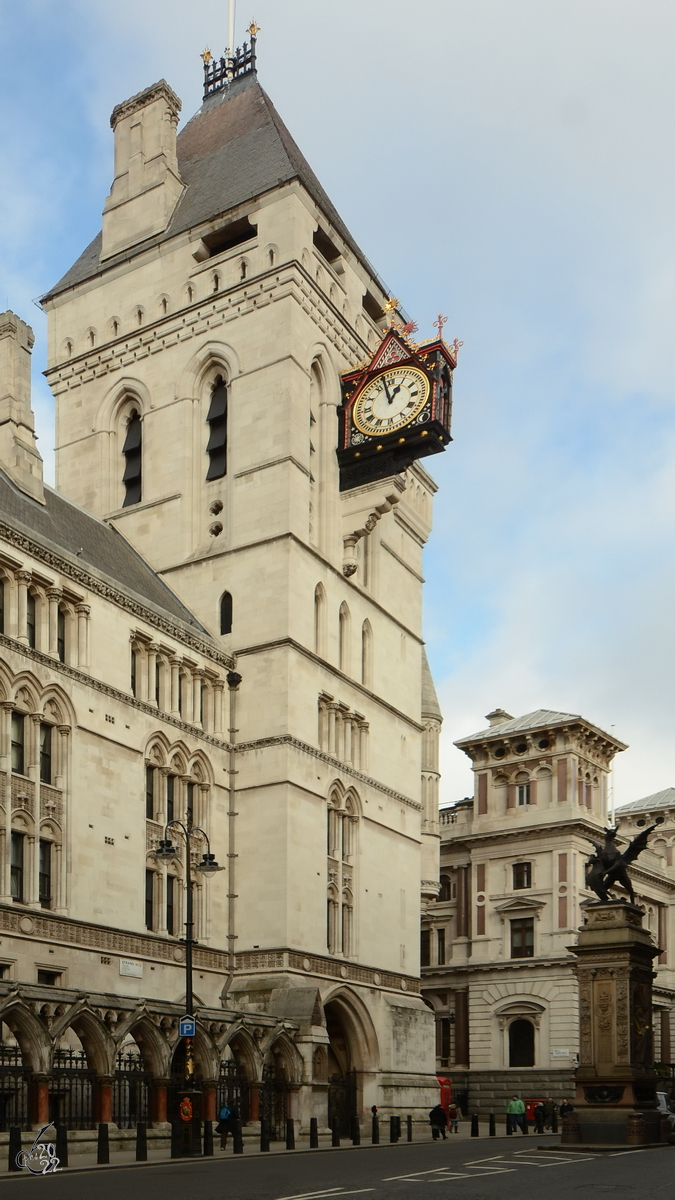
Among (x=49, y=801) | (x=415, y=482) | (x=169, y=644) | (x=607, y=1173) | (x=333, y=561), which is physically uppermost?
(x=415, y=482)

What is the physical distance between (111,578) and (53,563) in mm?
2791

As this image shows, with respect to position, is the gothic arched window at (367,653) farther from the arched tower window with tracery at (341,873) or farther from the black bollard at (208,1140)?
the black bollard at (208,1140)

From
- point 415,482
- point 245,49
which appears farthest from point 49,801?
point 245,49

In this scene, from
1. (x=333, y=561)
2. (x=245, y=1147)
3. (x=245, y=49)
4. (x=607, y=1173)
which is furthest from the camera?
(x=245, y=49)

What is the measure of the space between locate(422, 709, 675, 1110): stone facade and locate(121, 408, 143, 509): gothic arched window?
26.6m

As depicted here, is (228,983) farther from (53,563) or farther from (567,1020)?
(567,1020)

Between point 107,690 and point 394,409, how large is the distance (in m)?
15.6

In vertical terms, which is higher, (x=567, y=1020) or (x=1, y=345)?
(x=1, y=345)

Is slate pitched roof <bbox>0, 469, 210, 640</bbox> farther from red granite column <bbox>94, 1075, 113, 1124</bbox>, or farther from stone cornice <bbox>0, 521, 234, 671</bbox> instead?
red granite column <bbox>94, 1075, 113, 1124</bbox>

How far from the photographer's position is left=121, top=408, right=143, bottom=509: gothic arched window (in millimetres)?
50250

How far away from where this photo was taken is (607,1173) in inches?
869

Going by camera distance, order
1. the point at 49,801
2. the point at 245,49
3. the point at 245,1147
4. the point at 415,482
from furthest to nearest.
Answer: the point at 245,49, the point at 415,482, the point at 49,801, the point at 245,1147

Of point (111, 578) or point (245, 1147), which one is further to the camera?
point (111, 578)

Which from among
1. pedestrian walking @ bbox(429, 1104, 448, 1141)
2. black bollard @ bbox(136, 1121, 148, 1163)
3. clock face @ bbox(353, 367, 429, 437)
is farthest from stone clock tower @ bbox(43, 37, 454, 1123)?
black bollard @ bbox(136, 1121, 148, 1163)
